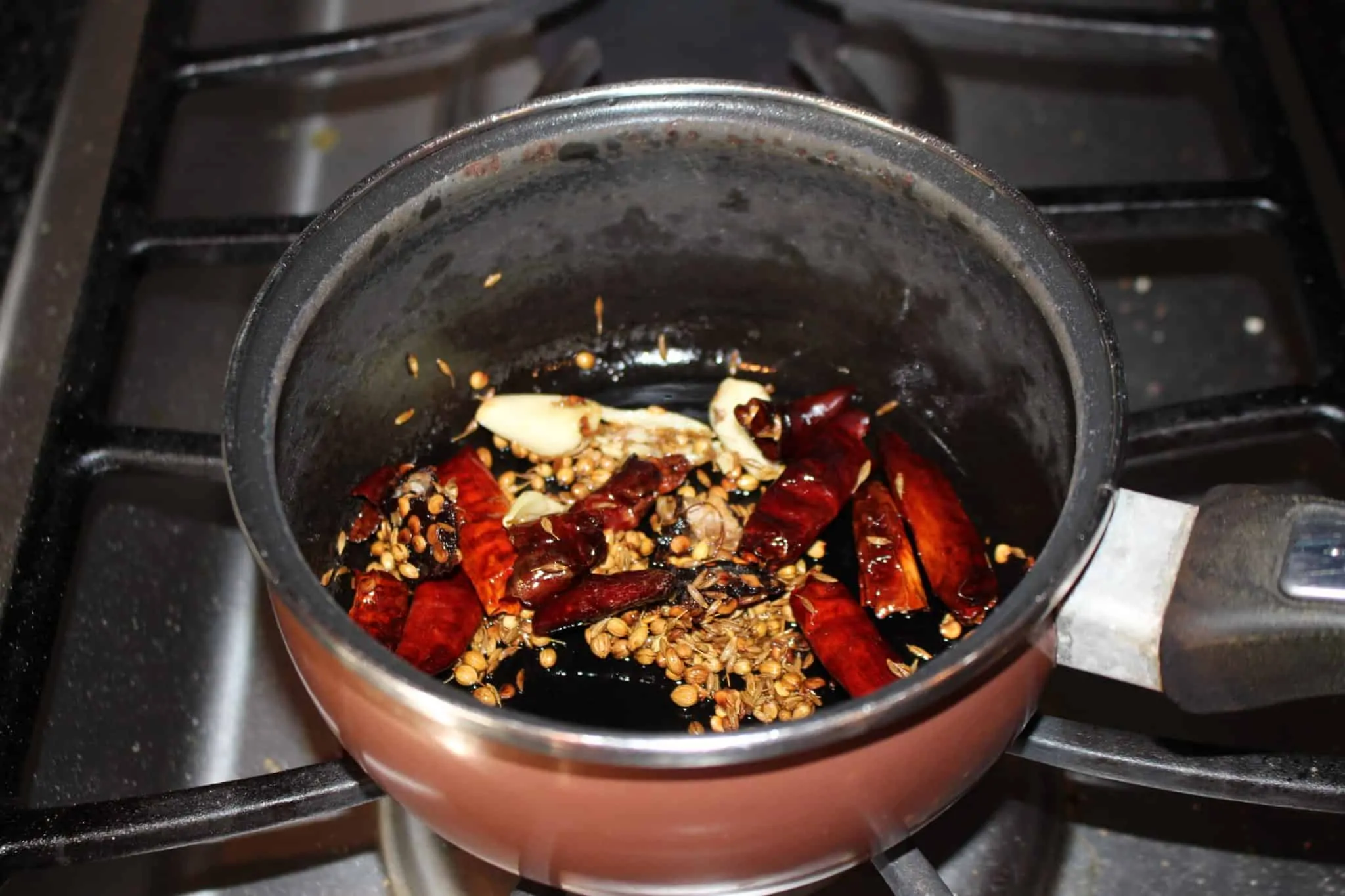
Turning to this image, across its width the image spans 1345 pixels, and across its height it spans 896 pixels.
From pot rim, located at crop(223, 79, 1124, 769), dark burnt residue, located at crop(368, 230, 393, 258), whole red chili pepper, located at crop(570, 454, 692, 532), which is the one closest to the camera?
pot rim, located at crop(223, 79, 1124, 769)

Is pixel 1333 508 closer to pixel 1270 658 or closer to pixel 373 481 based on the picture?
pixel 1270 658

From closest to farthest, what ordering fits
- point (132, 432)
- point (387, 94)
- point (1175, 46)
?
1. point (132, 432)
2. point (1175, 46)
3. point (387, 94)

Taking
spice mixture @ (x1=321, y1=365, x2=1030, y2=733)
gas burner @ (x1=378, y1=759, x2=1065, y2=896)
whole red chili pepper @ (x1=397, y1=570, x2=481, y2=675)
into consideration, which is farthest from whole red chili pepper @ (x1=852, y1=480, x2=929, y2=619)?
whole red chili pepper @ (x1=397, y1=570, x2=481, y2=675)

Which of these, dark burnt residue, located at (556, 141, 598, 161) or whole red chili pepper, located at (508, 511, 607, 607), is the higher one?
dark burnt residue, located at (556, 141, 598, 161)

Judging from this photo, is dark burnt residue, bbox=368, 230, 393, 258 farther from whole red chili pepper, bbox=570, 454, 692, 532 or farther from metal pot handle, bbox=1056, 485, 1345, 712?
metal pot handle, bbox=1056, 485, 1345, 712

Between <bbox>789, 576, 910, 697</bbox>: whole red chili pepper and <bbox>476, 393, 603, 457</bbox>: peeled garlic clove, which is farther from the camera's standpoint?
<bbox>476, 393, 603, 457</bbox>: peeled garlic clove

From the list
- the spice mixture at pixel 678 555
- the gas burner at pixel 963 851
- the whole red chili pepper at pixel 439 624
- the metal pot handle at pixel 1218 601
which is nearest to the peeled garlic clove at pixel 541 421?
the spice mixture at pixel 678 555

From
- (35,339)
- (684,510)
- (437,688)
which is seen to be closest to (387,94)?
(35,339)
